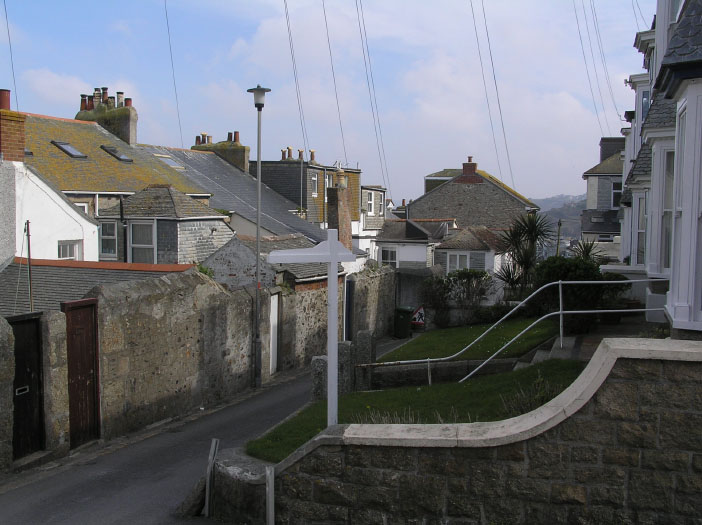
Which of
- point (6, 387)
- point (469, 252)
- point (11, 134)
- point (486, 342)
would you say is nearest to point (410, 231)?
point (469, 252)

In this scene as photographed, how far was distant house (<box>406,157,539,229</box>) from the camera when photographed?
5228 centimetres

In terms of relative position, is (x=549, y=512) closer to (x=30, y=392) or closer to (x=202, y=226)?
(x=30, y=392)

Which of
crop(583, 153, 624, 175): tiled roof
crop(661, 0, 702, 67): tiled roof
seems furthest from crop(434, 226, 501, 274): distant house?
crop(661, 0, 702, 67): tiled roof

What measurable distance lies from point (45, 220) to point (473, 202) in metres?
37.8

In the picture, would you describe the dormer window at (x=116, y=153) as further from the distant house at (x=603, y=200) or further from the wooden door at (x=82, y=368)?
the distant house at (x=603, y=200)

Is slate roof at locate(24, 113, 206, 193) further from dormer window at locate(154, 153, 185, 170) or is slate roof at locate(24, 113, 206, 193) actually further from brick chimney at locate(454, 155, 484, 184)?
brick chimney at locate(454, 155, 484, 184)

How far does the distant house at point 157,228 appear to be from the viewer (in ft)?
83.6

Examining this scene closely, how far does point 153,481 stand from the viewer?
930cm

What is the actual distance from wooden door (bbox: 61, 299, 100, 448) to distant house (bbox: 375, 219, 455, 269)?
31035 mm

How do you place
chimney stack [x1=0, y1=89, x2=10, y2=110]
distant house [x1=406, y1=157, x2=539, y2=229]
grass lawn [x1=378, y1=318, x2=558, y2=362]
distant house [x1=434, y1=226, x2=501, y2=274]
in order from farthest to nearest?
1. distant house [x1=406, y1=157, x2=539, y2=229]
2. distant house [x1=434, y1=226, x2=501, y2=274]
3. chimney stack [x1=0, y1=89, x2=10, y2=110]
4. grass lawn [x1=378, y1=318, x2=558, y2=362]

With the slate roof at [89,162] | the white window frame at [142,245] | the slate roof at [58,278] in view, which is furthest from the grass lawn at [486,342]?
the slate roof at [89,162]

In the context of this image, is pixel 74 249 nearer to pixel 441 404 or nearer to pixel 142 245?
pixel 142 245

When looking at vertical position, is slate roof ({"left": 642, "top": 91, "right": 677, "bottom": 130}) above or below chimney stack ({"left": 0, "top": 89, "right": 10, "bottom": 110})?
below

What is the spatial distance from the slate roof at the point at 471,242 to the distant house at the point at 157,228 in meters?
17.6
